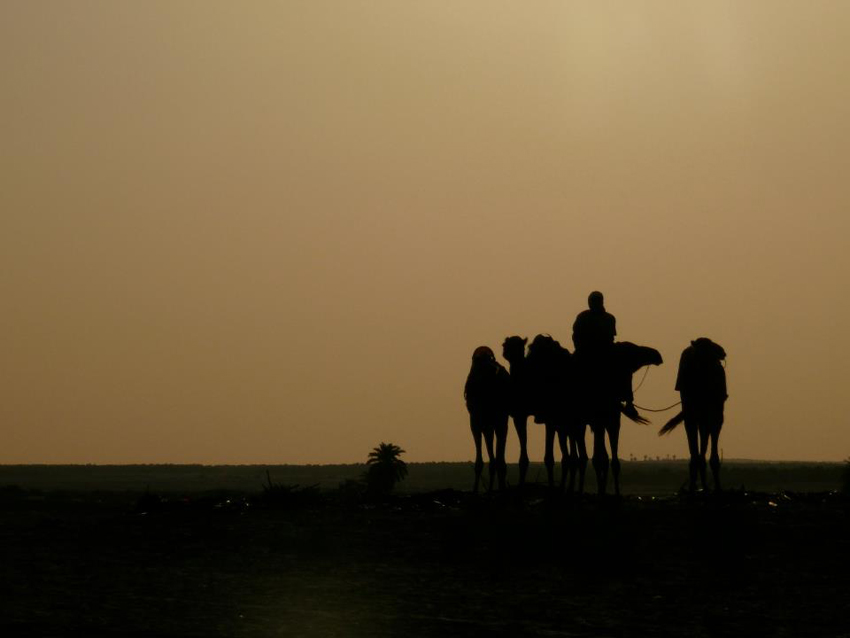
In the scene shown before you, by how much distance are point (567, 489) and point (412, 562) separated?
Answer: 8.43 meters

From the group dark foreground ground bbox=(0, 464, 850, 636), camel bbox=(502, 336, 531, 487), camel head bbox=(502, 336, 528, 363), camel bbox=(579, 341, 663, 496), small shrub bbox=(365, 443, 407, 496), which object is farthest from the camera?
small shrub bbox=(365, 443, 407, 496)

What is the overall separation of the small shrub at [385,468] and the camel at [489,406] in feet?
199

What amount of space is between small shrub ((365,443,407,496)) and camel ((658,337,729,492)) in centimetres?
6197

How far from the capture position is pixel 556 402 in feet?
73.8

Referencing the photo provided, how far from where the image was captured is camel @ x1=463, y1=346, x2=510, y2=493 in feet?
79.4

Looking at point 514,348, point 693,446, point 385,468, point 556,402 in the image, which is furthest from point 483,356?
point 385,468

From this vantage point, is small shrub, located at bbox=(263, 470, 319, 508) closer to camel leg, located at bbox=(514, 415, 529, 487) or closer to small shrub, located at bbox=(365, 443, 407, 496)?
camel leg, located at bbox=(514, 415, 529, 487)

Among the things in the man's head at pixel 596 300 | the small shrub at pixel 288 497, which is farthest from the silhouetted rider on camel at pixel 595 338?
the small shrub at pixel 288 497

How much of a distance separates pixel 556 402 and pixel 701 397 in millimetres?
2400

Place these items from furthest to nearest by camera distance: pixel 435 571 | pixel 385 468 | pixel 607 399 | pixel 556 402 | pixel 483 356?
pixel 385 468 → pixel 483 356 → pixel 556 402 → pixel 607 399 → pixel 435 571

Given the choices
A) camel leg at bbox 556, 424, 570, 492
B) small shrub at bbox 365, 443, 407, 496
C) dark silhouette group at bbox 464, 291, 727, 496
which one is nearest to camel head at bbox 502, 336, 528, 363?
dark silhouette group at bbox 464, 291, 727, 496

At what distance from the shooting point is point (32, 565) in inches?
607

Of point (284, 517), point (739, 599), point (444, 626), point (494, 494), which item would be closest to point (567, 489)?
point (494, 494)

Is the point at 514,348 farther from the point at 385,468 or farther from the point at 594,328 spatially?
the point at 385,468
